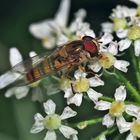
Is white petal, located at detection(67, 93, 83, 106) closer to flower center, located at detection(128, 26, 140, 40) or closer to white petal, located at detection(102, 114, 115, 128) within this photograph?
white petal, located at detection(102, 114, 115, 128)

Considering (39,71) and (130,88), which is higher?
(39,71)

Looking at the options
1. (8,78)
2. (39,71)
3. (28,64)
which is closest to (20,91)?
(8,78)

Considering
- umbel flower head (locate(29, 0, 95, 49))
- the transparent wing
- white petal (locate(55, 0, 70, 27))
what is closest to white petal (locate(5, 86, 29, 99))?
the transparent wing

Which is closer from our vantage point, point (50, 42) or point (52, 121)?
point (52, 121)

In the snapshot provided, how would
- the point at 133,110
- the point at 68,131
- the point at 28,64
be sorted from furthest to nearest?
1. the point at 28,64
2. the point at 68,131
3. the point at 133,110

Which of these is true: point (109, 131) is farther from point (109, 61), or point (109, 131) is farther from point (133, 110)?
point (109, 61)

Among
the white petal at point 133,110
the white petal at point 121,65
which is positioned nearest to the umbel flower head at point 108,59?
the white petal at point 121,65
